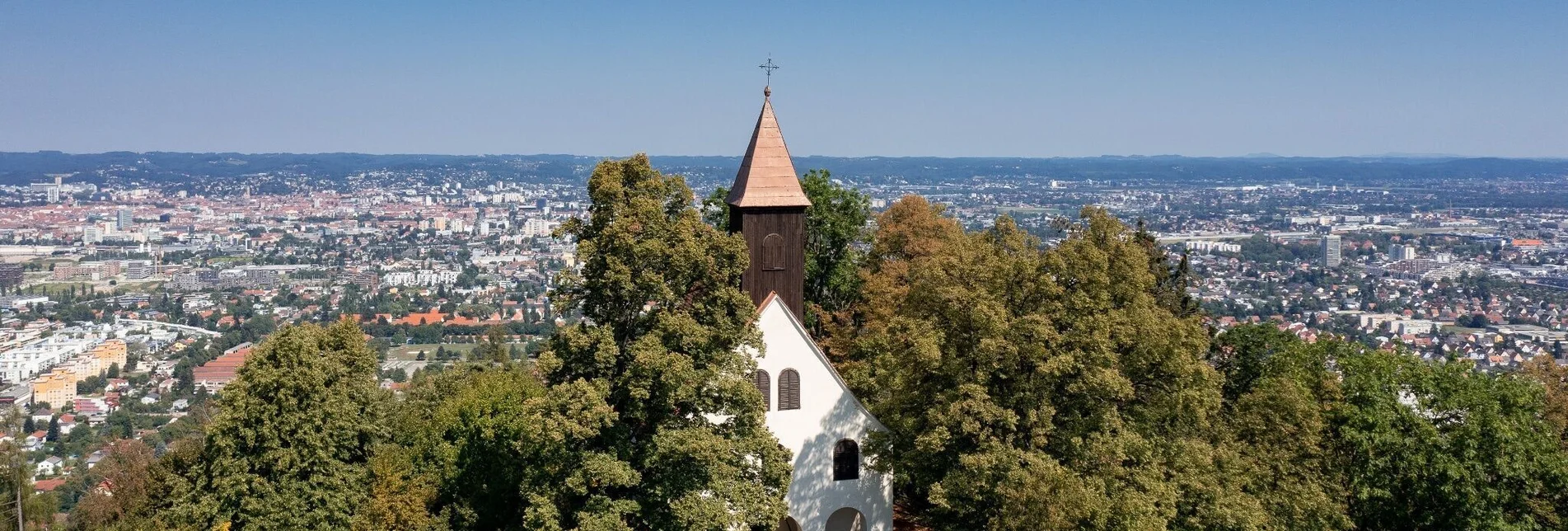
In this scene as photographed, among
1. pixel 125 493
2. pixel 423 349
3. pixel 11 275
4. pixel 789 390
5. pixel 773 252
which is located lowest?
pixel 423 349

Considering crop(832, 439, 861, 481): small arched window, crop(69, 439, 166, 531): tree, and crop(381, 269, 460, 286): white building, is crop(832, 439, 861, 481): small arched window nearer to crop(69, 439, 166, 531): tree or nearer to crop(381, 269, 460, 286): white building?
crop(69, 439, 166, 531): tree

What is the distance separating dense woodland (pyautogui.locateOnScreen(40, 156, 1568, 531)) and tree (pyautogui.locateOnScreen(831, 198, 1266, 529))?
2.3 inches

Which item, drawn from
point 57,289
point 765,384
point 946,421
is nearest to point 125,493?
point 765,384

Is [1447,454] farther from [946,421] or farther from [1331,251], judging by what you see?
[1331,251]

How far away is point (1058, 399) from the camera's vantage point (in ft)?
76.6

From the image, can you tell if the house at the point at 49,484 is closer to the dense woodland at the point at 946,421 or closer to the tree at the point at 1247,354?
the dense woodland at the point at 946,421

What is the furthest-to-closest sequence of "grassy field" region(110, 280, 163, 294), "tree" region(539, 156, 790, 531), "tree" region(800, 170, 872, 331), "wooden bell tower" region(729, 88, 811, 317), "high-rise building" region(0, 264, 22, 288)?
"high-rise building" region(0, 264, 22, 288) < "grassy field" region(110, 280, 163, 294) < "tree" region(800, 170, 872, 331) < "wooden bell tower" region(729, 88, 811, 317) < "tree" region(539, 156, 790, 531)

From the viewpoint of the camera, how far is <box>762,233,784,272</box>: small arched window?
28.7 meters

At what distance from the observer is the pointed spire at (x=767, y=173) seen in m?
28.6

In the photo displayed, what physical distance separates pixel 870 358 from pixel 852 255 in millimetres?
9835

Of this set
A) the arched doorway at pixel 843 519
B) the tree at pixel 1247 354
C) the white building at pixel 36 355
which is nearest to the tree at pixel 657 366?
the arched doorway at pixel 843 519

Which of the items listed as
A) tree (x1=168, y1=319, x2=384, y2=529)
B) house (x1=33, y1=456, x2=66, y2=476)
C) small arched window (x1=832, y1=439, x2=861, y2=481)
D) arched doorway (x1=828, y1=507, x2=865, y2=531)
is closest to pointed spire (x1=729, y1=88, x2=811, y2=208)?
small arched window (x1=832, y1=439, x2=861, y2=481)

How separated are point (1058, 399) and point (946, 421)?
244 cm

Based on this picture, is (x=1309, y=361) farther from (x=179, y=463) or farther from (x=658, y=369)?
(x=179, y=463)
